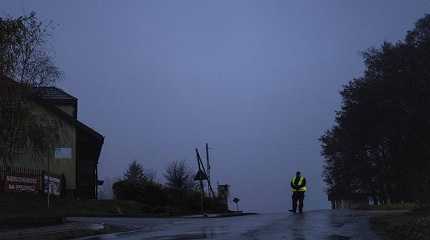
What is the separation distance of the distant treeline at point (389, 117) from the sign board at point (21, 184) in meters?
26.6

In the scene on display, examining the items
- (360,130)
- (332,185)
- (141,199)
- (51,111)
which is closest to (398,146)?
(360,130)

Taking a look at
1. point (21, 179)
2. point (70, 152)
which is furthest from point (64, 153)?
point (21, 179)

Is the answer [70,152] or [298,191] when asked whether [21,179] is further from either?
[298,191]

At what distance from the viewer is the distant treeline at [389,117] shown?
2229 inches

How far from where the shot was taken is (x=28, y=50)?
85.9 ft

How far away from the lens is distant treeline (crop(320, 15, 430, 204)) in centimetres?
5662

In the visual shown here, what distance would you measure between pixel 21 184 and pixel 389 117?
31284mm

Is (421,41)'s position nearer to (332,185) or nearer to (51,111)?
(332,185)

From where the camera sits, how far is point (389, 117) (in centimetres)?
5838

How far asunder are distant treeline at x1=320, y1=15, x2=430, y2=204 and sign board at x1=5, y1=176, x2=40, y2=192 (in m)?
26.6

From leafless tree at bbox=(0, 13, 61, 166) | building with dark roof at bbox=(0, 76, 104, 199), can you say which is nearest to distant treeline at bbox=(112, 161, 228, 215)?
building with dark roof at bbox=(0, 76, 104, 199)

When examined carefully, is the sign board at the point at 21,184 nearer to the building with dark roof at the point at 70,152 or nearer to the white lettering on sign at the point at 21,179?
the white lettering on sign at the point at 21,179

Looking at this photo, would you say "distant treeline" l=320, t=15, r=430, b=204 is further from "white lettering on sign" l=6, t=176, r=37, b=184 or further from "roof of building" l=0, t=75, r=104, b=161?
"white lettering on sign" l=6, t=176, r=37, b=184

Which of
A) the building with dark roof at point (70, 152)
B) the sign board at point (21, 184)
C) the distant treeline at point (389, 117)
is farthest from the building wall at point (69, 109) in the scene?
the distant treeline at point (389, 117)
